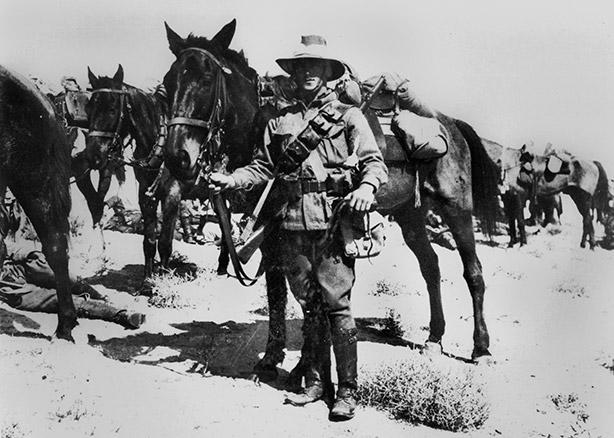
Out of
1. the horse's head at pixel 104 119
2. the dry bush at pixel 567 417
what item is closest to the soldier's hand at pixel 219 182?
the dry bush at pixel 567 417

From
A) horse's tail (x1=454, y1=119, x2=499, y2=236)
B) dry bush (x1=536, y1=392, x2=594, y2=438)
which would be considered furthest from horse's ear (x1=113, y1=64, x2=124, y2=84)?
dry bush (x1=536, y1=392, x2=594, y2=438)

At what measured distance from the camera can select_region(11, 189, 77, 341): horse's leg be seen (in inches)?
194

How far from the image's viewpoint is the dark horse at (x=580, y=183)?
12.5 meters

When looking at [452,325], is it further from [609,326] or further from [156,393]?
[156,393]

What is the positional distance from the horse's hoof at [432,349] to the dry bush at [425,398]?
3.33ft

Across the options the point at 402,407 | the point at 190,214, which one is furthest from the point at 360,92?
the point at 190,214

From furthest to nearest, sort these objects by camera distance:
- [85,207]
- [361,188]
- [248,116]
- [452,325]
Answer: [85,207] → [452,325] → [248,116] → [361,188]

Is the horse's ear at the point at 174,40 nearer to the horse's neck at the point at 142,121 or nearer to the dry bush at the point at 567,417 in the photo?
the horse's neck at the point at 142,121

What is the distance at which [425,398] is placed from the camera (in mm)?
4105

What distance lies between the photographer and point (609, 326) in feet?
18.6

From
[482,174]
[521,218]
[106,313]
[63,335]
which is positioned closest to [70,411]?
[63,335]

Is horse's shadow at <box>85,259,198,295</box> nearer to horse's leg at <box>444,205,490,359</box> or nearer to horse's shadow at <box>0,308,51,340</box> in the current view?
horse's shadow at <box>0,308,51,340</box>

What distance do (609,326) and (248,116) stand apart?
4054 millimetres

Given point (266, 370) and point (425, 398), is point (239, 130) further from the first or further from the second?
point (425, 398)
